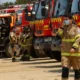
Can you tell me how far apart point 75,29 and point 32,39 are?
8.21 meters

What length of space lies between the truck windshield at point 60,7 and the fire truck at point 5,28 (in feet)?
28.4

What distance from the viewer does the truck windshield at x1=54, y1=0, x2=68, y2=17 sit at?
14.4m

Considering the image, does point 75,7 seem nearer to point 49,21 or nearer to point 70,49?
point 49,21

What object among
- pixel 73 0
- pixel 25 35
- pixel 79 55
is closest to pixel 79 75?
pixel 79 55

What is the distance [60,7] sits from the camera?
48.7 feet

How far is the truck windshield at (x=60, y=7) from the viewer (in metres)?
14.4

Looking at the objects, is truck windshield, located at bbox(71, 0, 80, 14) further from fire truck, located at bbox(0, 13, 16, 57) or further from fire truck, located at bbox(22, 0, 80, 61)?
fire truck, located at bbox(0, 13, 16, 57)

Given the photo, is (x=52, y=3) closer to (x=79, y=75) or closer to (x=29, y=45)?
(x=29, y=45)

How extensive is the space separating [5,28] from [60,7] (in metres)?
9.49

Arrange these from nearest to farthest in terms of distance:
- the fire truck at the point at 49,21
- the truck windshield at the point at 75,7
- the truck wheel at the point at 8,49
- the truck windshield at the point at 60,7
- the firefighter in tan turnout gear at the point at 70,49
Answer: the firefighter in tan turnout gear at the point at 70,49 → the truck windshield at the point at 75,7 → the fire truck at the point at 49,21 → the truck windshield at the point at 60,7 → the truck wheel at the point at 8,49

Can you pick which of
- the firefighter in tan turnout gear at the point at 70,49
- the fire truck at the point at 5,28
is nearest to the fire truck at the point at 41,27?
the fire truck at the point at 5,28

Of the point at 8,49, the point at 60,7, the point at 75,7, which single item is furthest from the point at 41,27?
the point at 8,49

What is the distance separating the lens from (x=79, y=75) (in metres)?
9.56

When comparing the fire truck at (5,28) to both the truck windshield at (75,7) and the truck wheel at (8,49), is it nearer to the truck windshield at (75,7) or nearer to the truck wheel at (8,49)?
A: the truck wheel at (8,49)
